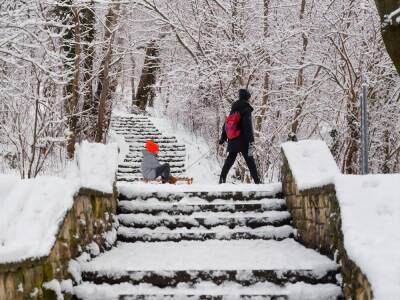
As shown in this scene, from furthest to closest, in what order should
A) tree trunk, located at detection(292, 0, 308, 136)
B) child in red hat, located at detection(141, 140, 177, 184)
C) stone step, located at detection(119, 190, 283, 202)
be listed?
tree trunk, located at detection(292, 0, 308, 136) < child in red hat, located at detection(141, 140, 177, 184) < stone step, located at detection(119, 190, 283, 202)

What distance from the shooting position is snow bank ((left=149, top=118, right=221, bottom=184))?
15094 millimetres

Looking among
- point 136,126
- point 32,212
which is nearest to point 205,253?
point 32,212

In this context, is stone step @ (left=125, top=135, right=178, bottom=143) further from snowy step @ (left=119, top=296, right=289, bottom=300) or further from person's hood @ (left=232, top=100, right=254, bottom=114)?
snowy step @ (left=119, top=296, right=289, bottom=300)

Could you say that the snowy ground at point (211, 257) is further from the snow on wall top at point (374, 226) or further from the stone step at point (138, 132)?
the stone step at point (138, 132)

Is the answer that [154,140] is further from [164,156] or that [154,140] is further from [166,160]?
[166,160]

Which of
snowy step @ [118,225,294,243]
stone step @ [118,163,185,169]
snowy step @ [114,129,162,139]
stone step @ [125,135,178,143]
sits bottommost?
snowy step @ [118,225,294,243]

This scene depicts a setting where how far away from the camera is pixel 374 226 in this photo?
149 inches

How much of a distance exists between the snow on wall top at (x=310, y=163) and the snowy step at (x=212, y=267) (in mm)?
713

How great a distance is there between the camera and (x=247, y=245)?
18.0 feet

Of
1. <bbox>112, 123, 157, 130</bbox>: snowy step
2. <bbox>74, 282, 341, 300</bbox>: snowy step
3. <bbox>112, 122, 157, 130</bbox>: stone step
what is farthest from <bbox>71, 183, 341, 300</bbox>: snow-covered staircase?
<bbox>112, 122, 157, 130</bbox>: stone step

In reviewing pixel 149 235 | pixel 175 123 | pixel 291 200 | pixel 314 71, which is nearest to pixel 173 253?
pixel 149 235

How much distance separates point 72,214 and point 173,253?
118 centimetres

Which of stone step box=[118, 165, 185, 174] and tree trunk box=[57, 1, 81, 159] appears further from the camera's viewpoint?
stone step box=[118, 165, 185, 174]

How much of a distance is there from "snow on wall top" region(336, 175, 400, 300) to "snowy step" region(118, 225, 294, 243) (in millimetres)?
1446
